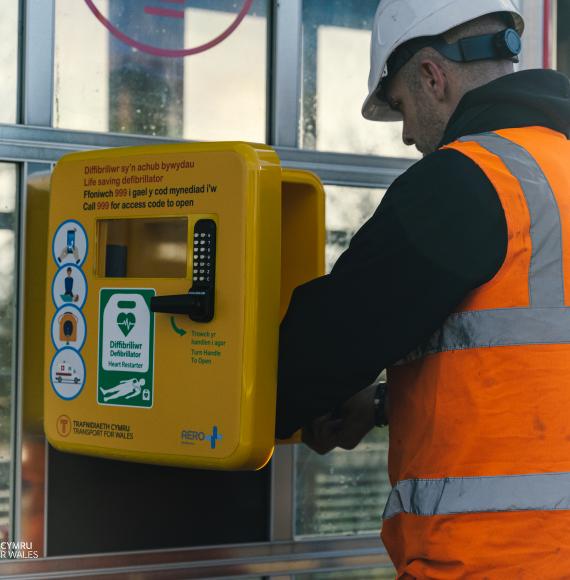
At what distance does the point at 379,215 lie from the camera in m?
1.79

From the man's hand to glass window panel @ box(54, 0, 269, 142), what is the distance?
881 millimetres

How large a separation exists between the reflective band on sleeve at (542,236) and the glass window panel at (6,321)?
1348mm

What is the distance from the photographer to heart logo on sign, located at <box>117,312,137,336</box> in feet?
7.37

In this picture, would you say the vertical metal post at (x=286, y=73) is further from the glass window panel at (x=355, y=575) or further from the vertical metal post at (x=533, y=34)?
the glass window panel at (x=355, y=575)

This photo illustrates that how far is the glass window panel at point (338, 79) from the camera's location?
2.98 metres

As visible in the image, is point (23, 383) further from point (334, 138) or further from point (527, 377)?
point (527, 377)

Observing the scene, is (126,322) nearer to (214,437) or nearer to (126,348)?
(126,348)

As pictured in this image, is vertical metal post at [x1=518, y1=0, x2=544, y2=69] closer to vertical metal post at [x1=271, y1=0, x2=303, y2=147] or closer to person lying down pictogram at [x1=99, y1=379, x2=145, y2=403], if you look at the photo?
vertical metal post at [x1=271, y1=0, x2=303, y2=147]

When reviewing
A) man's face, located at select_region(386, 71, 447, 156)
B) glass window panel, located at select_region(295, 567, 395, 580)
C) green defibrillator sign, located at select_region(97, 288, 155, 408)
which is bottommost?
glass window panel, located at select_region(295, 567, 395, 580)

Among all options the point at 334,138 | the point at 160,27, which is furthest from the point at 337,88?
the point at 160,27

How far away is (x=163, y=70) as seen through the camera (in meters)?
2.78

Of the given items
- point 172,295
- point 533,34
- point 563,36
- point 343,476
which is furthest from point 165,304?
point 563,36

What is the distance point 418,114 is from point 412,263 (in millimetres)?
506

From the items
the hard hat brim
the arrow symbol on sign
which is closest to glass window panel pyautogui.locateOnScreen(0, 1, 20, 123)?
the arrow symbol on sign
